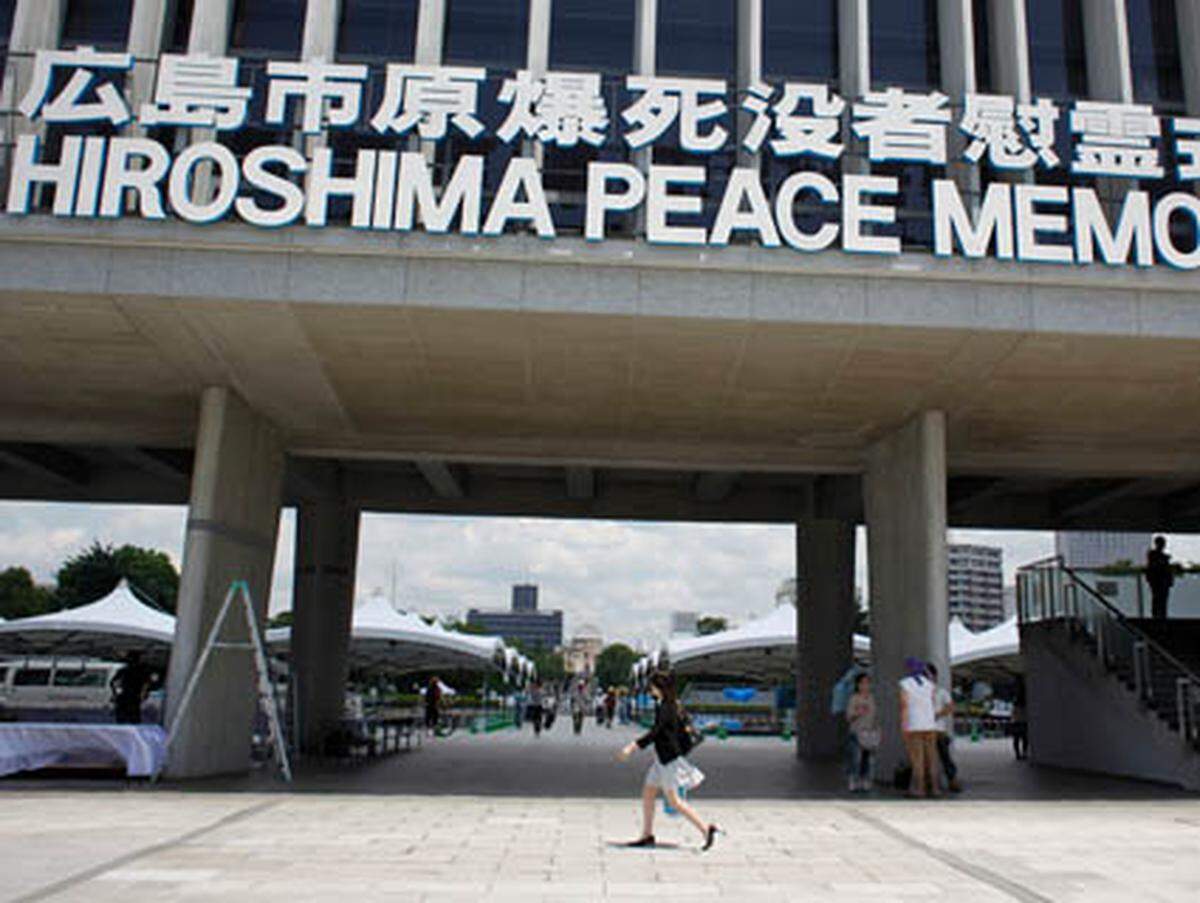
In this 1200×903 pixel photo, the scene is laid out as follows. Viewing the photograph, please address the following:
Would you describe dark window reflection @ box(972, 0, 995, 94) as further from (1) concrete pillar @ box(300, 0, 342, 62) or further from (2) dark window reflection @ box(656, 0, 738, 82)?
(1) concrete pillar @ box(300, 0, 342, 62)

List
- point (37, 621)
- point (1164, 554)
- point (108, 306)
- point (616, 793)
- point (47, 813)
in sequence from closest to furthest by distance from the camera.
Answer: point (47, 813)
point (108, 306)
point (616, 793)
point (1164, 554)
point (37, 621)

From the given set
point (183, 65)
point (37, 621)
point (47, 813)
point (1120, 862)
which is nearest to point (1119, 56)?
point (1120, 862)

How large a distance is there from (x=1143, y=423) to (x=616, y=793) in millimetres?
9546

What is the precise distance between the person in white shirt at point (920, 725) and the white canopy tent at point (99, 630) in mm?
20977

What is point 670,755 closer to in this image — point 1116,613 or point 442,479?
point 1116,613

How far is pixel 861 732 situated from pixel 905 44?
32.4 ft

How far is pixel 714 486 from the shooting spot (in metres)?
23.6

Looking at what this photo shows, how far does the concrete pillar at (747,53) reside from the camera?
46.5ft

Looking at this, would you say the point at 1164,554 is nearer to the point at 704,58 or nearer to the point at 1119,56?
the point at 1119,56

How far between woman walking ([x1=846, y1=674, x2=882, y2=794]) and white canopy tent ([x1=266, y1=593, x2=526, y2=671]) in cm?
1897

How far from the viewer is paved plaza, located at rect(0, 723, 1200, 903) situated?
293 inches

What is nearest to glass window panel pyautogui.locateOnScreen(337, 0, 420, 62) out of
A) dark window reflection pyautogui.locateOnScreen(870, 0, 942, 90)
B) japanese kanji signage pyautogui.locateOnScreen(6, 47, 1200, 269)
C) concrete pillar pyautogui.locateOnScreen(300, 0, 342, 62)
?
concrete pillar pyautogui.locateOnScreen(300, 0, 342, 62)

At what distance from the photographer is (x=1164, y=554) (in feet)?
64.5

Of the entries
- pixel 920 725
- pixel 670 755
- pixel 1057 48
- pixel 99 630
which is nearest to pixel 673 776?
pixel 670 755
